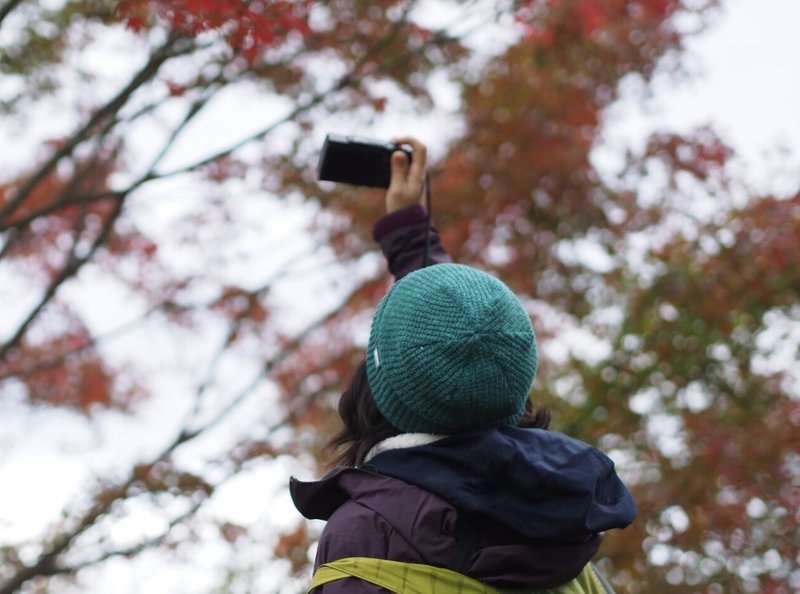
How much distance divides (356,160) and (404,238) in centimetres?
24

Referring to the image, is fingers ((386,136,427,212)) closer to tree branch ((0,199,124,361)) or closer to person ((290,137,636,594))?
person ((290,137,636,594))

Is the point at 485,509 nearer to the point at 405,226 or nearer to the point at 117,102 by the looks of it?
the point at 405,226

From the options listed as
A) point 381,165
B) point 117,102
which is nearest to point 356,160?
point 381,165

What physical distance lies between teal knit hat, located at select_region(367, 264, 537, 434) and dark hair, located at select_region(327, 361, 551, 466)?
0.08 meters

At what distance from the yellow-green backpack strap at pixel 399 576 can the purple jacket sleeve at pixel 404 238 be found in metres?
0.89

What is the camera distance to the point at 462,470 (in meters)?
1.34

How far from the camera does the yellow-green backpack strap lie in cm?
126

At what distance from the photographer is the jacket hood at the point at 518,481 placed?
131 centimetres

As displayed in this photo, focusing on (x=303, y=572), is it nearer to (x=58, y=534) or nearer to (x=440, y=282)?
(x=58, y=534)

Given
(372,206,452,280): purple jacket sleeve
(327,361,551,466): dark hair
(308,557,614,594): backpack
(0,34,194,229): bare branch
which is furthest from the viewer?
(0,34,194,229): bare branch

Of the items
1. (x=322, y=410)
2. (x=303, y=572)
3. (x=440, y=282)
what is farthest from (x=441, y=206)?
(x=440, y=282)

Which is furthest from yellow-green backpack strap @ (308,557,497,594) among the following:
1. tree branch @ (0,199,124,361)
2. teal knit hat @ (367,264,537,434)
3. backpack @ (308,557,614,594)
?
tree branch @ (0,199,124,361)

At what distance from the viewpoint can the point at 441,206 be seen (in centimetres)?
525

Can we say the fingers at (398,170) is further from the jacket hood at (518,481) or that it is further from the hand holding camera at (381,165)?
the jacket hood at (518,481)
